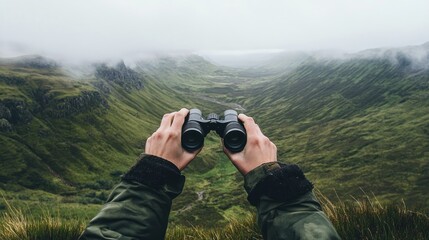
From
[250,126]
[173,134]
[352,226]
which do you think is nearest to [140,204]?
[173,134]

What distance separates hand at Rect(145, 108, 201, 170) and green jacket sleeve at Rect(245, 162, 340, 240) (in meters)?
0.71

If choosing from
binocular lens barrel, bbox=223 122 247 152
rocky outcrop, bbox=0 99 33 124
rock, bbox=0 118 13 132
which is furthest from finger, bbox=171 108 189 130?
rocky outcrop, bbox=0 99 33 124

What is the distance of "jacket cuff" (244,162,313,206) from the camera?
3385mm

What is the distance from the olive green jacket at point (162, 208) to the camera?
3.19 m

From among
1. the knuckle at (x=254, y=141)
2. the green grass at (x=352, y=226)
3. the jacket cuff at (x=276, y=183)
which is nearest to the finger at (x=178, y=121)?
the knuckle at (x=254, y=141)

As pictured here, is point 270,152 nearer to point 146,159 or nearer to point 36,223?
point 146,159

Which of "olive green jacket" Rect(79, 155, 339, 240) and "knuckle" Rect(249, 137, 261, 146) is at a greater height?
"knuckle" Rect(249, 137, 261, 146)

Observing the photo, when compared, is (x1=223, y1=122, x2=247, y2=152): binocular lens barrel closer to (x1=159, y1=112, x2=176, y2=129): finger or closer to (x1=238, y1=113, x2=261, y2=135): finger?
(x1=238, y1=113, x2=261, y2=135): finger

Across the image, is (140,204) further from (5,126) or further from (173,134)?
(5,126)

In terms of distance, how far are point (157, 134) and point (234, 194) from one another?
5128 inches

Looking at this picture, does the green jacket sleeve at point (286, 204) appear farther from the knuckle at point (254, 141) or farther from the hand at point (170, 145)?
the hand at point (170, 145)

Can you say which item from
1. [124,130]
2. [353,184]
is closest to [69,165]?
[124,130]

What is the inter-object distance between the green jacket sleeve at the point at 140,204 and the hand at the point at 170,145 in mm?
168

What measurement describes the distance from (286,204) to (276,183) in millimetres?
193
